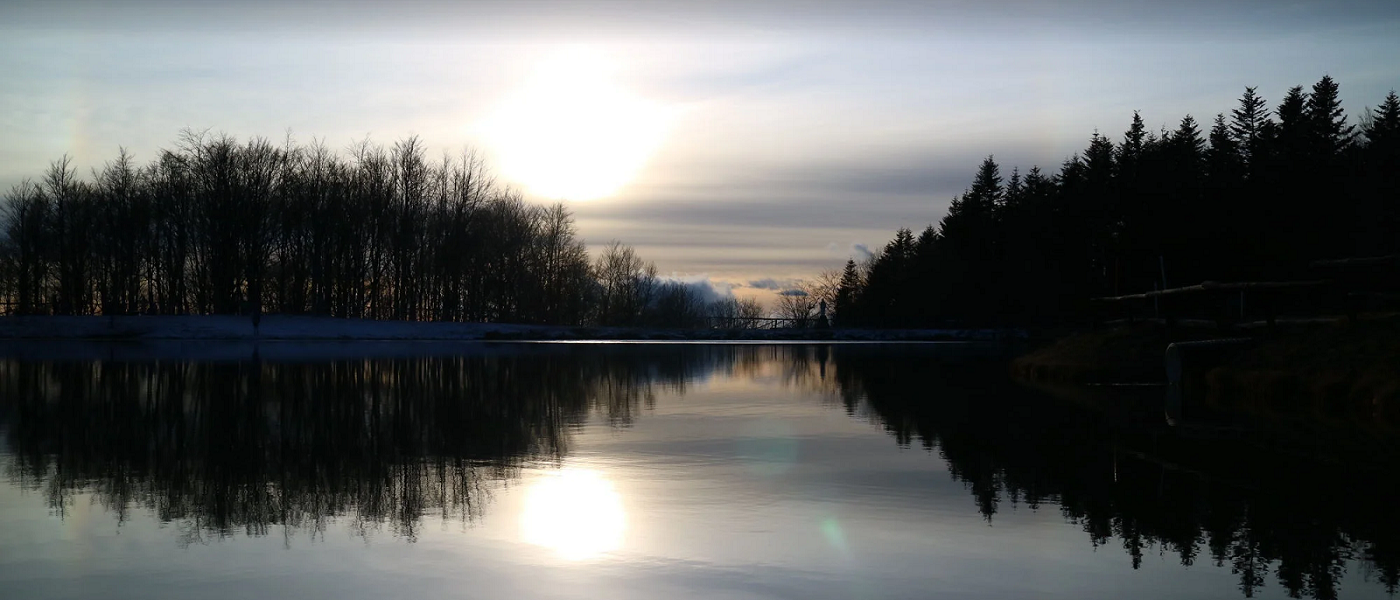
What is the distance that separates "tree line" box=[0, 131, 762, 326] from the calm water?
5397 centimetres

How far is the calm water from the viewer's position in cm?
692

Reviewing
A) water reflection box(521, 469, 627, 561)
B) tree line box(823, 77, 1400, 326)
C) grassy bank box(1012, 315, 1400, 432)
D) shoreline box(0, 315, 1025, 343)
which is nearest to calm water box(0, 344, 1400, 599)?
water reflection box(521, 469, 627, 561)

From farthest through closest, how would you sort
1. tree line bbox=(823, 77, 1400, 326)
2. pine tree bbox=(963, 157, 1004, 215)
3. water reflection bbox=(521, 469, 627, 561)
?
pine tree bbox=(963, 157, 1004, 215)
tree line bbox=(823, 77, 1400, 326)
water reflection bbox=(521, 469, 627, 561)

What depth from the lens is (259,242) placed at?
68438 mm

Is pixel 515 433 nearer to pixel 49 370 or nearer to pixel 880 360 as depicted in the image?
pixel 49 370

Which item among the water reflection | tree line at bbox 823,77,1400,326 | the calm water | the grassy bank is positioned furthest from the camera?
tree line at bbox 823,77,1400,326

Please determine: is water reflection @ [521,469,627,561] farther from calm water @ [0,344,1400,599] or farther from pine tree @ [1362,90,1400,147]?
pine tree @ [1362,90,1400,147]

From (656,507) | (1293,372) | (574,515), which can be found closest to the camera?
(574,515)

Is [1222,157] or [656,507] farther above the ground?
[1222,157]

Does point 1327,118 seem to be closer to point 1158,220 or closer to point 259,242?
point 1158,220

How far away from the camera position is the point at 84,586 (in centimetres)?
668

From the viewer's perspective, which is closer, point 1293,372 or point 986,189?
point 1293,372

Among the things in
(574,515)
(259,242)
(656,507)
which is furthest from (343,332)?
(574,515)

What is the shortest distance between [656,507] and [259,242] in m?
65.0
